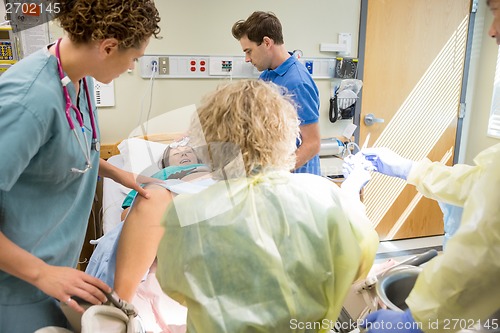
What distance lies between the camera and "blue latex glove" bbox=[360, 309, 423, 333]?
0.87 metres

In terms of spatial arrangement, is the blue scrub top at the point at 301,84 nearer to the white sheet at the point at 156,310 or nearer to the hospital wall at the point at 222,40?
the hospital wall at the point at 222,40

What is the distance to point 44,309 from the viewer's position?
0.88m

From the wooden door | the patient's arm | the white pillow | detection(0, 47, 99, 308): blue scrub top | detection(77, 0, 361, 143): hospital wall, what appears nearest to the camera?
detection(0, 47, 99, 308): blue scrub top

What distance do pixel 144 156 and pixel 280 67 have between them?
2.72ft

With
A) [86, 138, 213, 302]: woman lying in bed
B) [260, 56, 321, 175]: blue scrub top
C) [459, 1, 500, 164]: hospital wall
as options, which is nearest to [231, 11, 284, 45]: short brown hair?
[260, 56, 321, 175]: blue scrub top

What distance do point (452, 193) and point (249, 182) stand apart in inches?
24.6

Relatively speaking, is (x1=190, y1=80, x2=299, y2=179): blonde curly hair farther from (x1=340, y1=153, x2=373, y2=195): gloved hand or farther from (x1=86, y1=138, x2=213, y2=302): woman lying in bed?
(x1=340, y1=153, x2=373, y2=195): gloved hand

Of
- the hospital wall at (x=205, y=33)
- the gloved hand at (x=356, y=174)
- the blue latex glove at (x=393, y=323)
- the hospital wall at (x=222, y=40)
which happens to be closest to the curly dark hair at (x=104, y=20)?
the gloved hand at (x=356, y=174)

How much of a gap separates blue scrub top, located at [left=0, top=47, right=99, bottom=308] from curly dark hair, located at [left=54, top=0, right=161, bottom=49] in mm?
79

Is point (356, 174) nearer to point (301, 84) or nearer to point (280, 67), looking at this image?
point (301, 84)

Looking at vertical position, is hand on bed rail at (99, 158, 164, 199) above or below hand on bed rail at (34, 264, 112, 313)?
above

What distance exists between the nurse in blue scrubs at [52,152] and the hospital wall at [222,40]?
1.32m

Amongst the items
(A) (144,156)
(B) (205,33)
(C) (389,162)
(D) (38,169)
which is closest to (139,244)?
(D) (38,169)

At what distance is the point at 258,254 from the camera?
2.80ft
